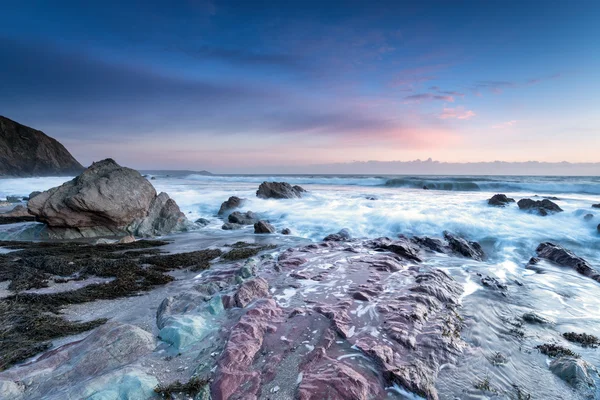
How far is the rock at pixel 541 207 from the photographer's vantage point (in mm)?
16328

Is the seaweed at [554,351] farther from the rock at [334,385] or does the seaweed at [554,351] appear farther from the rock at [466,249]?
the rock at [466,249]

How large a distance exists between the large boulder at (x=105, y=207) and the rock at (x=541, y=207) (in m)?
18.8

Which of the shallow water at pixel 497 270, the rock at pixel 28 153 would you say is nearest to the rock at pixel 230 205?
the shallow water at pixel 497 270

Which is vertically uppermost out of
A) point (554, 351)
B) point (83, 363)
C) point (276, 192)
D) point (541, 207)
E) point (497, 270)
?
point (276, 192)

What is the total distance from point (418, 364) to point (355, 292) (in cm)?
215

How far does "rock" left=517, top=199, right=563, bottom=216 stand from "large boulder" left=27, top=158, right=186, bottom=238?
1883 cm

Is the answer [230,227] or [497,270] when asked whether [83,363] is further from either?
[230,227]

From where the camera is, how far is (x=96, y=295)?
229 inches

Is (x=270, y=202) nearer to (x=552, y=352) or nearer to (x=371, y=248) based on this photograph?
(x=371, y=248)

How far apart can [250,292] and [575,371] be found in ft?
16.0

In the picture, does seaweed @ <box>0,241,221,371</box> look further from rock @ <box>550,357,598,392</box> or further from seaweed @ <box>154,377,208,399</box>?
rock @ <box>550,357,598,392</box>

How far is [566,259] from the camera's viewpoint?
897 cm

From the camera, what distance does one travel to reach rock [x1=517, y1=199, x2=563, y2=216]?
53.6 ft

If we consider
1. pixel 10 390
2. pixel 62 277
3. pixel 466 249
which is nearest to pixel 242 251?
pixel 62 277
